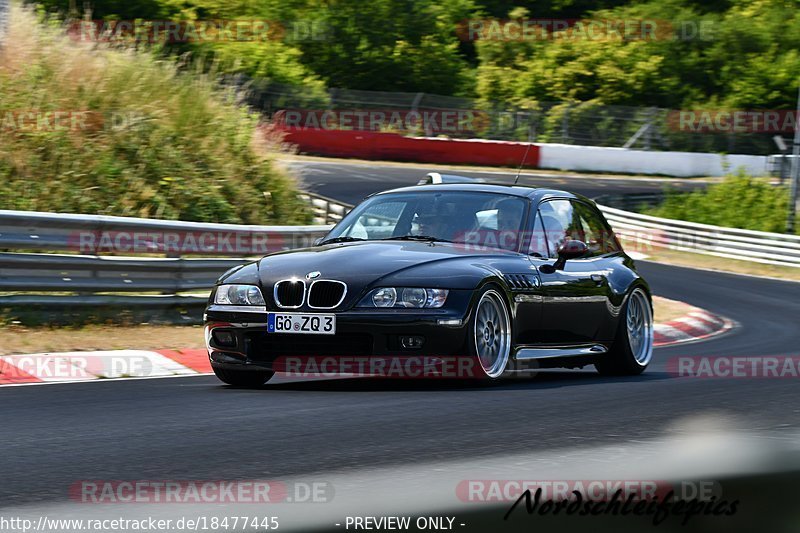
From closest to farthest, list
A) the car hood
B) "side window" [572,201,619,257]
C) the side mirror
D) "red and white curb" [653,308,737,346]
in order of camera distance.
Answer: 1. the car hood
2. the side mirror
3. "side window" [572,201,619,257]
4. "red and white curb" [653,308,737,346]

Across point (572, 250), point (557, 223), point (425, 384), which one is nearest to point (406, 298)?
point (425, 384)

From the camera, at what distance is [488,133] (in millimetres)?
43344

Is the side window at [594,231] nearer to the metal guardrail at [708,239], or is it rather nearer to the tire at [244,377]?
the tire at [244,377]

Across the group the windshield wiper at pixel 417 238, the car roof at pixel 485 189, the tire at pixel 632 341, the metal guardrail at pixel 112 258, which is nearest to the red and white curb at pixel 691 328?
the tire at pixel 632 341

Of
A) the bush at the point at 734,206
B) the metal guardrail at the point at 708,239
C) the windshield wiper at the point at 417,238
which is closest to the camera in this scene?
the windshield wiper at the point at 417,238

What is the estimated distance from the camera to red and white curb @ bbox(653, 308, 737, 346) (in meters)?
14.4

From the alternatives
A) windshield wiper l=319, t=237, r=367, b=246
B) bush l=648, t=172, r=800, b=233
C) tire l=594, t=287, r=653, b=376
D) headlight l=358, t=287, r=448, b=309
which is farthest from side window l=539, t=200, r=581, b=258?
bush l=648, t=172, r=800, b=233

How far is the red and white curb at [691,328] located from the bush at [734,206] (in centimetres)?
1749

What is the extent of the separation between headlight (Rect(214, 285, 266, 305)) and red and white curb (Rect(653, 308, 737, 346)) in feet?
24.2

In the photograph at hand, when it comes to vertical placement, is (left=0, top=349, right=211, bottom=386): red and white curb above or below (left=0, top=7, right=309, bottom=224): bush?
below

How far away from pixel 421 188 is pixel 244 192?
23.7 ft

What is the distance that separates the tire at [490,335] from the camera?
6.91 m

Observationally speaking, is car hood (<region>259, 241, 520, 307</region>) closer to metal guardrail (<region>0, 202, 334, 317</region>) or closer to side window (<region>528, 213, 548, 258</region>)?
side window (<region>528, 213, 548, 258</region>)

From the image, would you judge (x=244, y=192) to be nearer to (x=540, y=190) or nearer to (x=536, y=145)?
(x=540, y=190)
